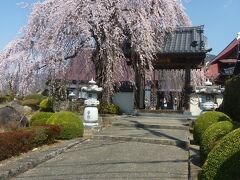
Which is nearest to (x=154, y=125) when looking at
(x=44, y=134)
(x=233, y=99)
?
(x=233, y=99)

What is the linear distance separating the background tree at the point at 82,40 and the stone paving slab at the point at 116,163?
7.97 meters

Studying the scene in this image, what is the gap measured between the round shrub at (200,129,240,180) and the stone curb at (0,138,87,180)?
148 inches

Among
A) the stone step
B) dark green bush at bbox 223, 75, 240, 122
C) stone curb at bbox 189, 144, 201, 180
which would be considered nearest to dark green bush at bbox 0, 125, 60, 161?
stone curb at bbox 189, 144, 201, 180

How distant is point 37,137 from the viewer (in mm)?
9797

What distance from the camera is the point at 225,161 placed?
439 cm

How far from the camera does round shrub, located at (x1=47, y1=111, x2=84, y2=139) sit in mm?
11781

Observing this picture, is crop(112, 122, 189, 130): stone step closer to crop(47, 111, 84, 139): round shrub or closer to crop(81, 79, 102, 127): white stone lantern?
crop(81, 79, 102, 127): white stone lantern

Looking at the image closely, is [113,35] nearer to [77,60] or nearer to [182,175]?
[77,60]

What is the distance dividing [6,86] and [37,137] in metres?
11.9

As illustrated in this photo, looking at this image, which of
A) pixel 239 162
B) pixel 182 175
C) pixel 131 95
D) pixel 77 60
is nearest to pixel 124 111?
pixel 131 95

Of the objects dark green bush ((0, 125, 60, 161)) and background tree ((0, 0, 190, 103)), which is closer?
dark green bush ((0, 125, 60, 161))

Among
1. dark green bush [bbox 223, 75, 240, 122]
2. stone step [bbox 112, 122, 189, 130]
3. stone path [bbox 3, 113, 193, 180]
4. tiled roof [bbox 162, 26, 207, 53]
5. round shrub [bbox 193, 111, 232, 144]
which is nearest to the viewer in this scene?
stone path [bbox 3, 113, 193, 180]

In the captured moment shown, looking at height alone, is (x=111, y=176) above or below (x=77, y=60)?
below

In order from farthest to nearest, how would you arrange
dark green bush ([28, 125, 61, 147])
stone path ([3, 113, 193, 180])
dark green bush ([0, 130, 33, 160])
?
dark green bush ([28, 125, 61, 147]), dark green bush ([0, 130, 33, 160]), stone path ([3, 113, 193, 180])
